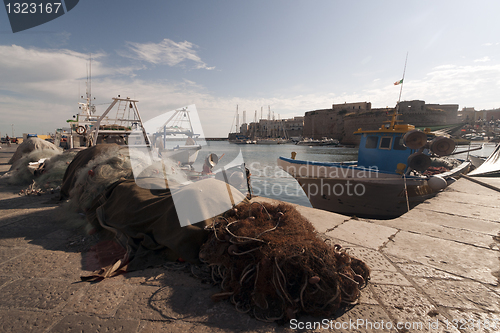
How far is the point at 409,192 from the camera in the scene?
774 centimetres

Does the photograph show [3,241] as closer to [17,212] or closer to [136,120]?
[17,212]

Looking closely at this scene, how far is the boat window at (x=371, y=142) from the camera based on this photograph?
901 centimetres

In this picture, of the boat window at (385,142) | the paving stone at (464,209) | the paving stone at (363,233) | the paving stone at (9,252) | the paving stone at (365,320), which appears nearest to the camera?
the paving stone at (365,320)

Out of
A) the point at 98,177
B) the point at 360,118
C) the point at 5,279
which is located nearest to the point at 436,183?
the point at 98,177

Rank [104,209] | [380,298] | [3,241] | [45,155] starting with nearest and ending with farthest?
[380,298] → [3,241] → [104,209] → [45,155]

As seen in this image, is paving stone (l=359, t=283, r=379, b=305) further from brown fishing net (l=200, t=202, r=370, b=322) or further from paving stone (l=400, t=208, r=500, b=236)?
paving stone (l=400, t=208, r=500, b=236)

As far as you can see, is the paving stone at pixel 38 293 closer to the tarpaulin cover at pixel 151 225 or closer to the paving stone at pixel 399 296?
the tarpaulin cover at pixel 151 225

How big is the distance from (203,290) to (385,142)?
8.94 m

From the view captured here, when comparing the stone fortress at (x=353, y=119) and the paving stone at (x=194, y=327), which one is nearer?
the paving stone at (x=194, y=327)

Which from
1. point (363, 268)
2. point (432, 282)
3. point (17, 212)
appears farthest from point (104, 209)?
point (432, 282)

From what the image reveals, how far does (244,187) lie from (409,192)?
5933 mm

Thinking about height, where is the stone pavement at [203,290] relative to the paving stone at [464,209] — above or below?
above

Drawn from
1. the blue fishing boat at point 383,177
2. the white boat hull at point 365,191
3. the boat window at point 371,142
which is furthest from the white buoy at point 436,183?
the boat window at point 371,142

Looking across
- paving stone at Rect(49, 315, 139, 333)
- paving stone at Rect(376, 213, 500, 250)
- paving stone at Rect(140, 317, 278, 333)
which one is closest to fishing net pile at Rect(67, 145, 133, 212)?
paving stone at Rect(49, 315, 139, 333)
